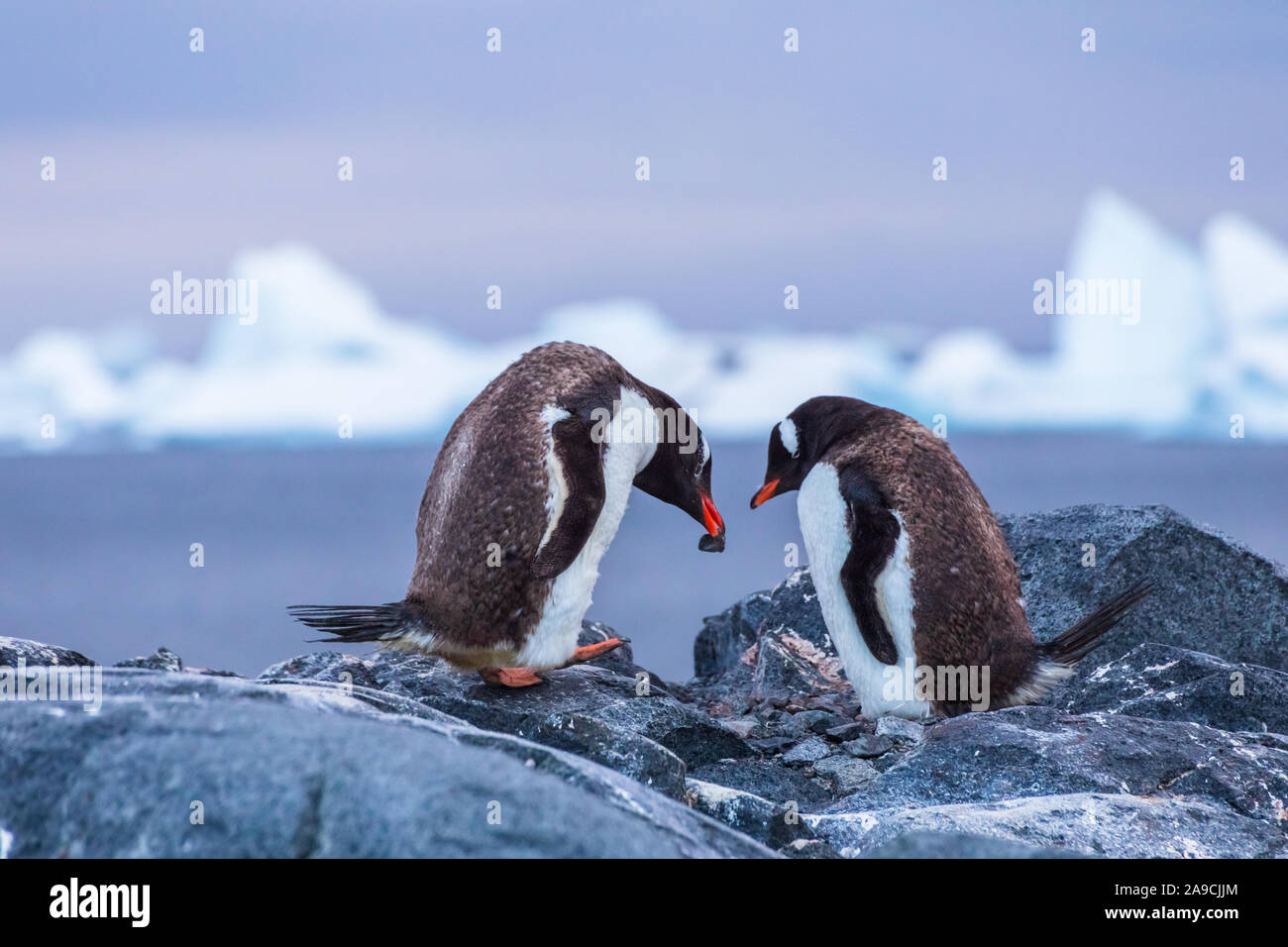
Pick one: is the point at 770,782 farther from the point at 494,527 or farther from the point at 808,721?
the point at 494,527

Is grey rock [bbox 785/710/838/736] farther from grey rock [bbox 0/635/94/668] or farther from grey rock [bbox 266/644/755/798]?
grey rock [bbox 0/635/94/668]

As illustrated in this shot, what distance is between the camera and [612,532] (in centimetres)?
564

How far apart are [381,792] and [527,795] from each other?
266 millimetres

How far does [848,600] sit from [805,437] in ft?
3.46

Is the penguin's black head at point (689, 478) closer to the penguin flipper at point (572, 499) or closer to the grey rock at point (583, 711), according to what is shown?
the grey rock at point (583, 711)

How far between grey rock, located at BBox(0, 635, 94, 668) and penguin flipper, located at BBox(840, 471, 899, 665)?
352 cm

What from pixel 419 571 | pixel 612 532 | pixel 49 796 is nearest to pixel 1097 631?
pixel 612 532

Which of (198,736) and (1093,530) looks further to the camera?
(1093,530)

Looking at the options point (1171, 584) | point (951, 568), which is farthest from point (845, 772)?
point (1171, 584)
